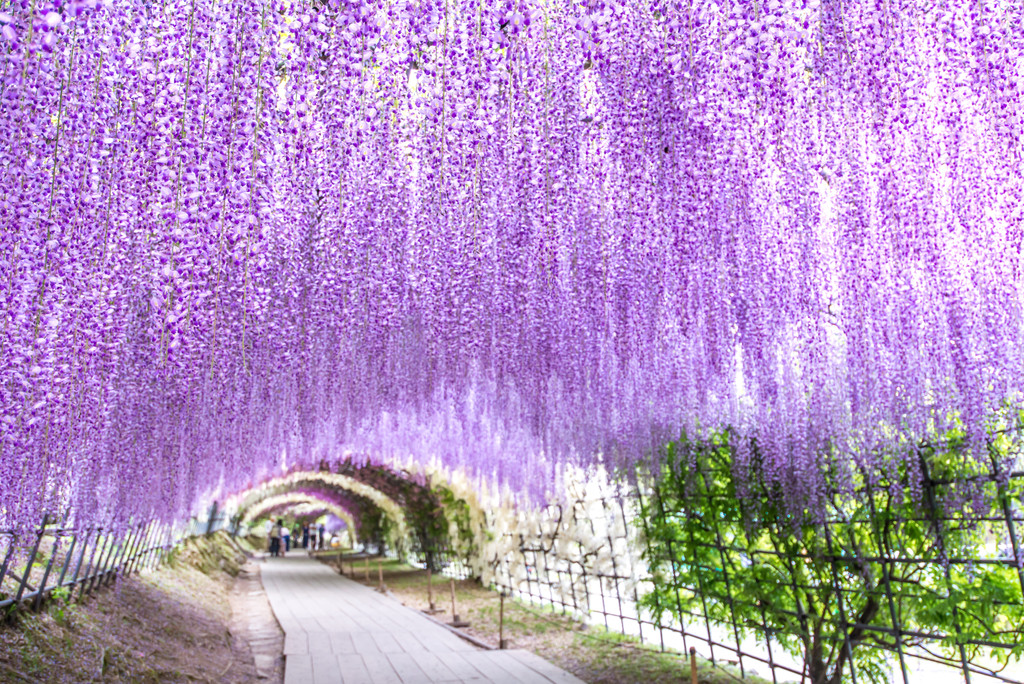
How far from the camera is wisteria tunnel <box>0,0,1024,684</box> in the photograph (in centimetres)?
297

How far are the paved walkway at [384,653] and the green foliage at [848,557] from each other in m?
1.33

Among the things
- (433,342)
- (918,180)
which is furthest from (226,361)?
(918,180)

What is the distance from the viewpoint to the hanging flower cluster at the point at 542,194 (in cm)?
293

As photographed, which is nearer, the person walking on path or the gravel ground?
the gravel ground

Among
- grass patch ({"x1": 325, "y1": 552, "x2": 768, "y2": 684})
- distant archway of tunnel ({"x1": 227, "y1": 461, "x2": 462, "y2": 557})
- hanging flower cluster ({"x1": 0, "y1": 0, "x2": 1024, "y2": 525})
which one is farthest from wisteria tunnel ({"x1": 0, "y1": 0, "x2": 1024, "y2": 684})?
distant archway of tunnel ({"x1": 227, "y1": 461, "x2": 462, "y2": 557})

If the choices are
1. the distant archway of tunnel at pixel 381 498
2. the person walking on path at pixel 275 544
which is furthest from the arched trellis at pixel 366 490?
the person walking on path at pixel 275 544

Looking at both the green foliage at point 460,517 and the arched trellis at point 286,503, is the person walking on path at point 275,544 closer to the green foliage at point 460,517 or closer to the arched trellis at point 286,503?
the arched trellis at point 286,503

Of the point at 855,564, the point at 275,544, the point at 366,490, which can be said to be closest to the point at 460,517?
the point at 366,490

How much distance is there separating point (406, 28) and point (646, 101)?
101cm

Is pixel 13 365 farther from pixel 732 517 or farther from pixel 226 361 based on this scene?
pixel 732 517

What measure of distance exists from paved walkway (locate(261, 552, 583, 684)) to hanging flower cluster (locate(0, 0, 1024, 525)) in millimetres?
2419

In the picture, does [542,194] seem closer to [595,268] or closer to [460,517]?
[595,268]

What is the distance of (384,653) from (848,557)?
407cm

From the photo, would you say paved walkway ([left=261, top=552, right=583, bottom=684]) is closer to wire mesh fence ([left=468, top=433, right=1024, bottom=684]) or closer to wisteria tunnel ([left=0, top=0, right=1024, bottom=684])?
wisteria tunnel ([left=0, top=0, right=1024, bottom=684])
